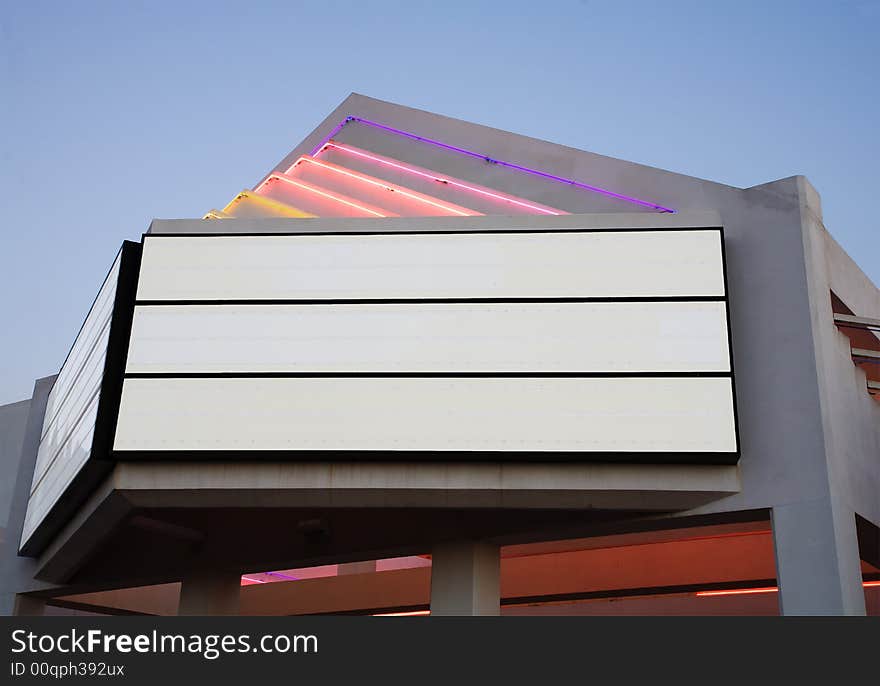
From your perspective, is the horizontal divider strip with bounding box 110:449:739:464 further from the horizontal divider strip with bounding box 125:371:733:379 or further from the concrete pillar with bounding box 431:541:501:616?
the concrete pillar with bounding box 431:541:501:616

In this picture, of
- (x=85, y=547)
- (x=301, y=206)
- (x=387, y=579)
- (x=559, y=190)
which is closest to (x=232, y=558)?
(x=85, y=547)

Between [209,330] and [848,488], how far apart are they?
1042cm

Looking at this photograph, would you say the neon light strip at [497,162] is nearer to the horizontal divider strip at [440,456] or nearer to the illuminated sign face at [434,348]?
the illuminated sign face at [434,348]

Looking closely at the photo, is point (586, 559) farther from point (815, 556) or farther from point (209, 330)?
point (209, 330)

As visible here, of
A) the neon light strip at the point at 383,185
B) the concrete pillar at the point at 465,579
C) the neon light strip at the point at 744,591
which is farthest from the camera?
the neon light strip at the point at 744,591

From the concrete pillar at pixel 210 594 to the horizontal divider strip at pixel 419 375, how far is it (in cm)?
656

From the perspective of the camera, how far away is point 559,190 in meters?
18.7

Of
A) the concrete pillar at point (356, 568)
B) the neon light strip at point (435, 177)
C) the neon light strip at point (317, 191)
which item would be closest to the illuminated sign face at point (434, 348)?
the neon light strip at point (435, 177)

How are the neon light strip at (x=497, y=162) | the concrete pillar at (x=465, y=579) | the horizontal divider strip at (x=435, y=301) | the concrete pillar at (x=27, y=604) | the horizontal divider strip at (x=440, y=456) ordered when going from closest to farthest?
the horizontal divider strip at (x=440, y=456) < the horizontal divider strip at (x=435, y=301) < the concrete pillar at (x=465, y=579) < the neon light strip at (x=497, y=162) < the concrete pillar at (x=27, y=604)

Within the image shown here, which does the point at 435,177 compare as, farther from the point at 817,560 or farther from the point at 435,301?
the point at 817,560

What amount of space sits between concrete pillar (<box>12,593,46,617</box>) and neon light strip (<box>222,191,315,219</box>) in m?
10.7

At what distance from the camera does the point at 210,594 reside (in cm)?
2158

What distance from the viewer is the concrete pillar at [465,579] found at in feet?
56.7

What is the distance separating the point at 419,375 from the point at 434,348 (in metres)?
0.52
